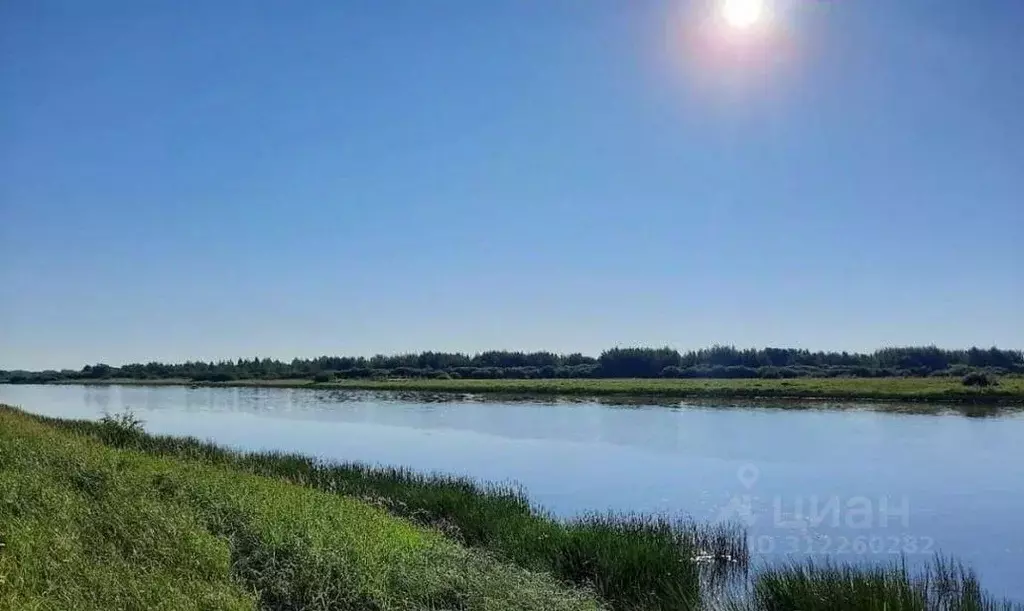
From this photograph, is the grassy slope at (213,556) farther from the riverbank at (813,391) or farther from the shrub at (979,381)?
the shrub at (979,381)

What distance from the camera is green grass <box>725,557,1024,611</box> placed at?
22.8 ft

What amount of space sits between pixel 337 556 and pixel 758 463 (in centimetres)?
1692

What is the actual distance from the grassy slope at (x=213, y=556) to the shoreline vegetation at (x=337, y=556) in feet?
0.07

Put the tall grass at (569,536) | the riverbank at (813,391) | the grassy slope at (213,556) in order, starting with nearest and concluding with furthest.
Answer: the grassy slope at (213,556), the tall grass at (569,536), the riverbank at (813,391)

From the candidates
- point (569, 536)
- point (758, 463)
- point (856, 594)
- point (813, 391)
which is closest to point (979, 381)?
point (813, 391)

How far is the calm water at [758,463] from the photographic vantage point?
12797mm

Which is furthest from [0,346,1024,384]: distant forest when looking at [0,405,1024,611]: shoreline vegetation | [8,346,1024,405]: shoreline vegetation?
[0,405,1024,611]: shoreline vegetation

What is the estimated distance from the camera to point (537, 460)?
22.7m

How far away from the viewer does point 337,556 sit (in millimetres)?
7527

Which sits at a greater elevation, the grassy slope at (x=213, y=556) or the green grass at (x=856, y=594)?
the grassy slope at (x=213, y=556)

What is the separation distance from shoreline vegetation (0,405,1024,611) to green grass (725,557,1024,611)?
0.02m

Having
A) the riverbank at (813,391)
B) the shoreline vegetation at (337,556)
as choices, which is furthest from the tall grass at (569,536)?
the riverbank at (813,391)

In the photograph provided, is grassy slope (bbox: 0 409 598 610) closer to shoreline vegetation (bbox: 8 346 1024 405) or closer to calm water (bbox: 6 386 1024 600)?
calm water (bbox: 6 386 1024 600)

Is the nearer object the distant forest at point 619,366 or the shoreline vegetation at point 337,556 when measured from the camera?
the shoreline vegetation at point 337,556
